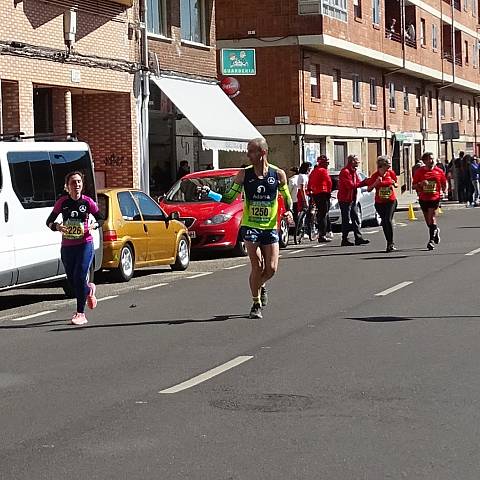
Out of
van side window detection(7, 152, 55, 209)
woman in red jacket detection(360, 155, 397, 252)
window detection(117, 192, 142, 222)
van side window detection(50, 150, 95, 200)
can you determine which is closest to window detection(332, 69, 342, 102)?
woman in red jacket detection(360, 155, 397, 252)

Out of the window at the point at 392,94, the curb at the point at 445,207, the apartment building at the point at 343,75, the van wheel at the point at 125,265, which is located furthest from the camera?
the window at the point at 392,94

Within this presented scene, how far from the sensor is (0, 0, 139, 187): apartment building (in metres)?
24.5

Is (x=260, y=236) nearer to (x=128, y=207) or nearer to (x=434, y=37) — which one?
(x=128, y=207)

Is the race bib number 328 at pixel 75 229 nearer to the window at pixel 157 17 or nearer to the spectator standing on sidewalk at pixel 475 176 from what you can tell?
the window at pixel 157 17

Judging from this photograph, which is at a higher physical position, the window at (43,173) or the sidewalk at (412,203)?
the window at (43,173)

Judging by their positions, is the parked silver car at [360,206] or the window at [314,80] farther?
the window at [314,80]

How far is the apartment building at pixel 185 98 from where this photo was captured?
99.9 feet

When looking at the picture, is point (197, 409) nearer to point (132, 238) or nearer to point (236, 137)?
point (132, 238)

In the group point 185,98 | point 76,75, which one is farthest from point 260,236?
point 185,98

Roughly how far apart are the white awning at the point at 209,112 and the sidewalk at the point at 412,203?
11.6 metres

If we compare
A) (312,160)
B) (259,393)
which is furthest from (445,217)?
(259,393)

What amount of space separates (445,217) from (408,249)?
1307 centimetres

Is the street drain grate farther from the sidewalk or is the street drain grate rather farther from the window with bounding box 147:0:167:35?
the sidewalk

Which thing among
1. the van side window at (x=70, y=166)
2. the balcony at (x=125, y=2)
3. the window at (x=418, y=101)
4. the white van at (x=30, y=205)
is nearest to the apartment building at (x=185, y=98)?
the balcony at (x=125, y=2)
